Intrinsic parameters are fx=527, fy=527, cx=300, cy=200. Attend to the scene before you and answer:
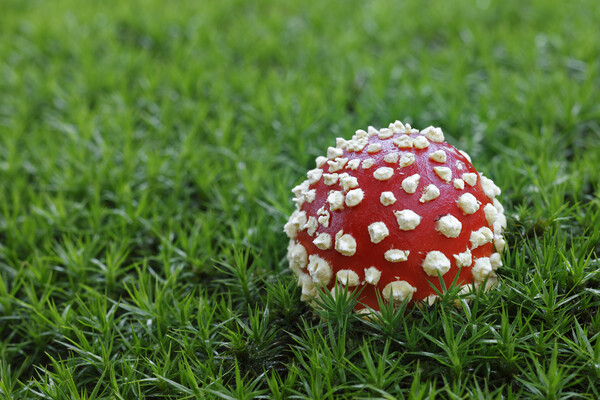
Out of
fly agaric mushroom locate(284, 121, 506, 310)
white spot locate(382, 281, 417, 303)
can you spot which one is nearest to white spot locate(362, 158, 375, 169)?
fly agaric mushroom locate(284, 121, 506, 310)

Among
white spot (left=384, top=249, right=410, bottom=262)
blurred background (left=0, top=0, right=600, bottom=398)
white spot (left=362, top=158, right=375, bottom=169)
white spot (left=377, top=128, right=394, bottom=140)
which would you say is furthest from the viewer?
blurred background (left=0, top=0, right=600, bottom=398)

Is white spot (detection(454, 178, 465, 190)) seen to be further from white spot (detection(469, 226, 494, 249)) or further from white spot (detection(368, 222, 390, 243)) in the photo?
white spot (detection(368, 222, 390, 243))

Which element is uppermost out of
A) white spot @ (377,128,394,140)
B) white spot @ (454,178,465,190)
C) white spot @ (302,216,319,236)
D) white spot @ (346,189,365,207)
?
white spot @ (377,128,394,140)

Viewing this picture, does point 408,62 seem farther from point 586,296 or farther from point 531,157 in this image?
point 586,296

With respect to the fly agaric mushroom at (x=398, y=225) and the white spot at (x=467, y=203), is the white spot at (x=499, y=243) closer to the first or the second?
the fly agaric mushroom at (x=398, y=225)

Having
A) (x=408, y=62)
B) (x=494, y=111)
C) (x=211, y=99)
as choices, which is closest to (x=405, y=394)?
(x=494, y=111)

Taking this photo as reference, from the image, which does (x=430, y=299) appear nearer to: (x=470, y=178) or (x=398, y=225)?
(x=398, y=225)

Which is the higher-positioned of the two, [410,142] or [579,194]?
[410,142]

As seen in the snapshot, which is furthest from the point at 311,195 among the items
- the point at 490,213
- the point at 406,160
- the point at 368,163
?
the point at 490,213
